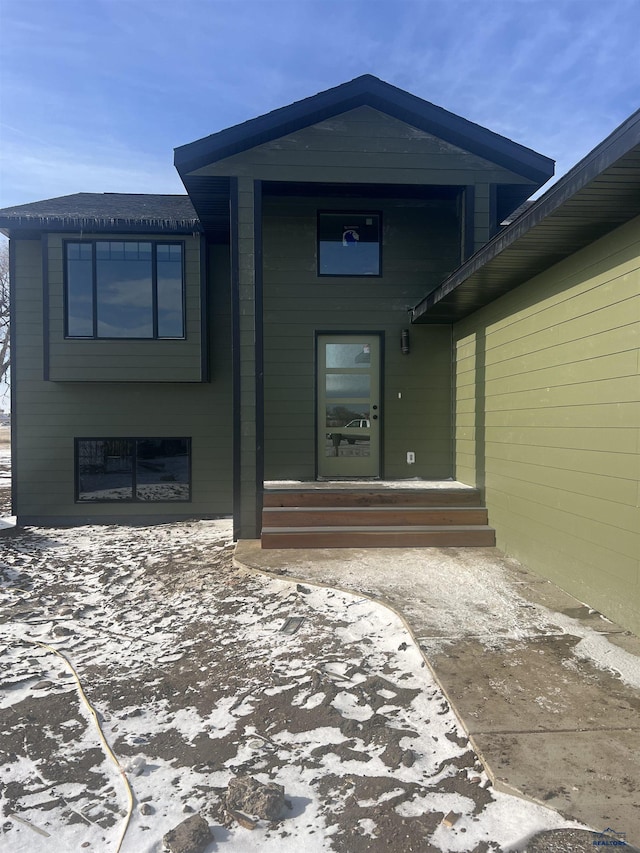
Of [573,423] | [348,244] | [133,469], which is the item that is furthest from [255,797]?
[133,469]

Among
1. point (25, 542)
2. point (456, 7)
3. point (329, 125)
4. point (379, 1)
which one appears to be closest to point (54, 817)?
point (25, 542)

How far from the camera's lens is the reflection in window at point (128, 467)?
8.30 meters

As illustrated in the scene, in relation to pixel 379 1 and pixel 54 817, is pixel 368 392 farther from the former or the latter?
pixel 54 817

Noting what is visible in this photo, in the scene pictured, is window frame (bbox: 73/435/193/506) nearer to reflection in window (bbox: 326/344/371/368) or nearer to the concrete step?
reflection in window (bbox: 326/344/371/368)

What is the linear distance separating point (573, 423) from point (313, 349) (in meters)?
3.84

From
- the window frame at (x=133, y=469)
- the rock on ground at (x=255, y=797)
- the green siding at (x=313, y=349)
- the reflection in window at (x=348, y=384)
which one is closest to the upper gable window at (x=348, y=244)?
the green siding at (x=313, y=349)

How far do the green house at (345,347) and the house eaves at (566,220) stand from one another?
35mm

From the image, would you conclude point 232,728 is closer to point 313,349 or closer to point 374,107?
point 313,349

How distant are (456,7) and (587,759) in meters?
8.60

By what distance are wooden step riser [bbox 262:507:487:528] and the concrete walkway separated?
0.78 m

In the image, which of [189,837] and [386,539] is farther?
[386,539]

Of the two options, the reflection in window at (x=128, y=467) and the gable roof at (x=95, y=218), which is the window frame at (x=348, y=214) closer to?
the gable roof at (x=95, y=218)

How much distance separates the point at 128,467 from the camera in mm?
8297

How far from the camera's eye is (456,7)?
6961mm
